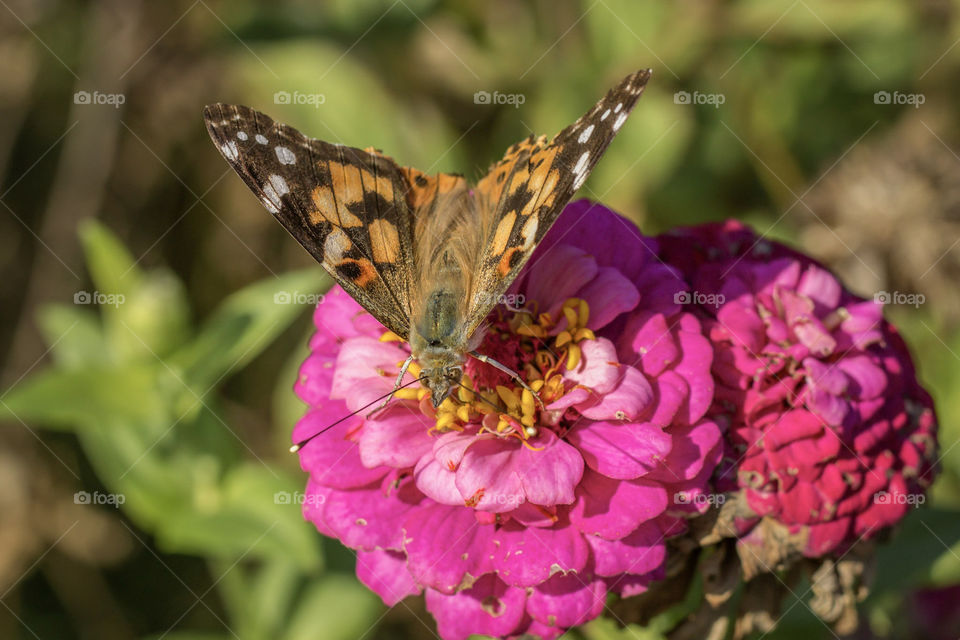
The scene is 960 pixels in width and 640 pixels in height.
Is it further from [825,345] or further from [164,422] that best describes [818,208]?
[164,422]

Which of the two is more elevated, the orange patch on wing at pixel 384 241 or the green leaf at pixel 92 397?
the orange patch on wing at pixel 384 241

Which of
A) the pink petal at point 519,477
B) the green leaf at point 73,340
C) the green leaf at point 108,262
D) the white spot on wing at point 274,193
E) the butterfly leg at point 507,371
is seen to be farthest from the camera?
the green leaf at point 73,340

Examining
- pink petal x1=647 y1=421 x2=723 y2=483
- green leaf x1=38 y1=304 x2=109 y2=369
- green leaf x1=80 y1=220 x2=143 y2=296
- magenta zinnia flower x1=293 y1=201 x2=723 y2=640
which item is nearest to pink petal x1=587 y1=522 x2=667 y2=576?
magenta zinnia flower x1=293 y1=201 x2=723 y2=640

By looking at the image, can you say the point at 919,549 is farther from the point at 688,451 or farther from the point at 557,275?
the point at 557,275

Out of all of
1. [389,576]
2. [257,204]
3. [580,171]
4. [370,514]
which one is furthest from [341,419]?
[257,204]

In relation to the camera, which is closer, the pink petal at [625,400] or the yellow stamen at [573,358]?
the pink petal at [625,400]

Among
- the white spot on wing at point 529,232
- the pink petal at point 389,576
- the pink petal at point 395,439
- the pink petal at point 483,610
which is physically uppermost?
the white spot on wing at point 529,232

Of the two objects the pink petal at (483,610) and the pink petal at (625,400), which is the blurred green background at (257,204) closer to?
the pink petal at (483,610)

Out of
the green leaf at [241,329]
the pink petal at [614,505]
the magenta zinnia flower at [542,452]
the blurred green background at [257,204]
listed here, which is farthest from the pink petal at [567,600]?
the green leaf at [241,329]
